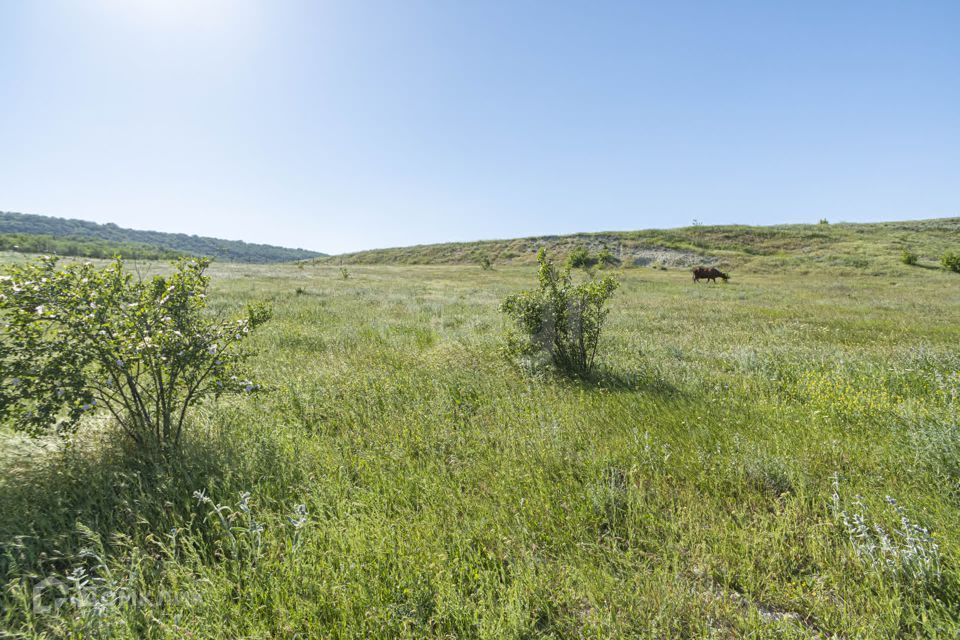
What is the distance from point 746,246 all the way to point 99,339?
3346 inches

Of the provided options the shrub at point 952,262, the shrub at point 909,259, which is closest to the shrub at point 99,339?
the shrub at point 952,262

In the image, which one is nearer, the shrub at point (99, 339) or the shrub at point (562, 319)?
the shrub at point (99, 339)

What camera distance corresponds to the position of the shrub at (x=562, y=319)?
7059 millimetres

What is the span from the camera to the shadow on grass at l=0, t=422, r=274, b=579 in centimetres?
278

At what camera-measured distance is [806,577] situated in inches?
94.0

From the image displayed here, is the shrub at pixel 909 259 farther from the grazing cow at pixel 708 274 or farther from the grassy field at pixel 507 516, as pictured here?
the grassy field at pixel 507 516

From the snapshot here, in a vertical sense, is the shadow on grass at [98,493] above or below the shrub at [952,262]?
below

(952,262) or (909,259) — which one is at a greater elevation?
(909,259)

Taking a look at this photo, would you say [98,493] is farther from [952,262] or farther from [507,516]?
[952,262]

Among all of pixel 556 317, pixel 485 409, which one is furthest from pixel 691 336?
pixel 485 409

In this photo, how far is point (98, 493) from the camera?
3.30 meters

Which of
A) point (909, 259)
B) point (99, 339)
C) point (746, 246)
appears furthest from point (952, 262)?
point (99, 339)

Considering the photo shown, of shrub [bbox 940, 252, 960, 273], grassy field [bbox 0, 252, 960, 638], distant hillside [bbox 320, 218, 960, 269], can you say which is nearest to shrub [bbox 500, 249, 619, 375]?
grassy field [bbox 0, 252, 960, 638]

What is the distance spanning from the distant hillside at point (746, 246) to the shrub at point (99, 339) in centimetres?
6259
